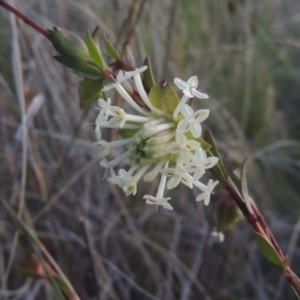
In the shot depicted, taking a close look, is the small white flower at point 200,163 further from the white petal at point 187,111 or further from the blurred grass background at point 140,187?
the blurred grass background at point 140,187

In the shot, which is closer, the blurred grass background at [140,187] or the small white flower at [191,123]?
the small white flower at [191,123]

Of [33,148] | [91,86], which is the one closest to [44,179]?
[33,148]

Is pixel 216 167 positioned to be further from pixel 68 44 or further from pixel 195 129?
pixel 68 44

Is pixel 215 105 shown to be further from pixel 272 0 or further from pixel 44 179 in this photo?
pixel 272 0

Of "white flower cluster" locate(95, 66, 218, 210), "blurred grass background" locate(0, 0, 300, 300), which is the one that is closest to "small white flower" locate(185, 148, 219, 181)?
"white flower cluster" locate(95, 66, 218, 210)

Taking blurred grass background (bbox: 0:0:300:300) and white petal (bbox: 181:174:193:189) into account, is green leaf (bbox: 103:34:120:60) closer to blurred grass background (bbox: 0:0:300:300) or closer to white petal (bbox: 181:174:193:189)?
white petal (bbox: 181:174:193:189)

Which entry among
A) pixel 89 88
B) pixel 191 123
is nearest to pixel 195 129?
pixel 191 123

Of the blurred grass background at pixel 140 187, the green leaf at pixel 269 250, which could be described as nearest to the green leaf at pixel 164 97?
the green leaf at pixel 269 250
